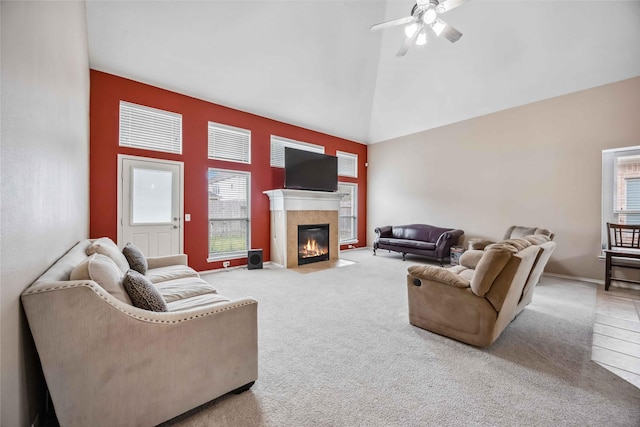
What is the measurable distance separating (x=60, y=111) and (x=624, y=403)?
170 inches

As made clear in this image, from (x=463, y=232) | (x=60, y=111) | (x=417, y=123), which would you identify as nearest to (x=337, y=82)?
(x=417, y=123)

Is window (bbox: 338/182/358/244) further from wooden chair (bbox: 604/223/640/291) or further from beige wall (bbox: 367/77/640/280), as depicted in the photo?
wooden chair (bbox: 604/223/640/291)

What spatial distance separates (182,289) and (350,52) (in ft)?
17.4

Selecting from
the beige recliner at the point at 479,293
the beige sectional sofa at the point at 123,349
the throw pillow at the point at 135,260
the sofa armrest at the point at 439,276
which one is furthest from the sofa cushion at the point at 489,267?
the throw pillow at the point at 135,260

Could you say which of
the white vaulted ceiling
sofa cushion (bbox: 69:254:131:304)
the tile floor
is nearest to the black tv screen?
the white vaulted ceiling

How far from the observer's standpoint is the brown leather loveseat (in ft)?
18.8

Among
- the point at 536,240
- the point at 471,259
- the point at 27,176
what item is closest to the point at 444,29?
the point at 536,240

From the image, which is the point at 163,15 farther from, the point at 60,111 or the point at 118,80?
the point at 60,111

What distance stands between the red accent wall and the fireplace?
773 mm

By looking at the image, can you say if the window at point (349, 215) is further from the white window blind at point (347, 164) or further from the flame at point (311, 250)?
the flame at point (311, 250)

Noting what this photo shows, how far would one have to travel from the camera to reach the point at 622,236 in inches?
161

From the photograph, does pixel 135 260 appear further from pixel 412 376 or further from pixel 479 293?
pixel 479 293

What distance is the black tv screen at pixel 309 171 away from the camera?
18.9 feet

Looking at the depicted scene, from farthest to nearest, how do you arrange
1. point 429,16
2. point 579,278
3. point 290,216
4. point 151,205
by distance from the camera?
point 290,216 → point 579,278 → point 151,205 → point 429,16
